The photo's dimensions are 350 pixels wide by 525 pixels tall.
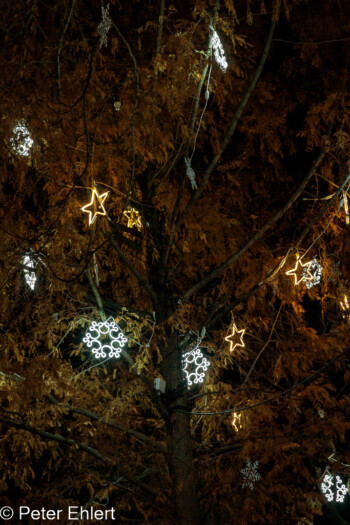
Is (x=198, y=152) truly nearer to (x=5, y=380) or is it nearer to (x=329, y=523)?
(x=5, y=380)

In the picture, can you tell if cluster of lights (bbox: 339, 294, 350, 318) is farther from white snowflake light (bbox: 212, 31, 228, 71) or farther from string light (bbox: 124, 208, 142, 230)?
white snowflake light (bbox: 212, 31, 228, 71)

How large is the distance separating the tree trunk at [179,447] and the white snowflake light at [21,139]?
9.78 feet

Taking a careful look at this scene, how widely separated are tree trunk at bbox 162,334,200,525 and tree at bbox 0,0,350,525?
23mm

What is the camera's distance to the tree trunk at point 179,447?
5.52 meters

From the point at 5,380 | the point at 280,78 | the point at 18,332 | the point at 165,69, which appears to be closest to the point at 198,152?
the point at 280,78

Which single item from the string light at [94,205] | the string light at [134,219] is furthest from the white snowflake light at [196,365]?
the string light at [94,205]

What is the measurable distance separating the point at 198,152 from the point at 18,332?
4.30 metres

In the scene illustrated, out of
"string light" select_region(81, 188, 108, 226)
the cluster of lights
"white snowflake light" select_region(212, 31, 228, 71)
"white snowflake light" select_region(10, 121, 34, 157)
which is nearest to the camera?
"string light" select_region(81, 188, 108, 226)

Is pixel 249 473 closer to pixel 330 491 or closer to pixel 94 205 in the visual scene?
pixel 94 205

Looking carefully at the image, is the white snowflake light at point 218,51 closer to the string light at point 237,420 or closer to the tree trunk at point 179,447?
the tree trunk at point 179,447

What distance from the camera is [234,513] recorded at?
5707 mm

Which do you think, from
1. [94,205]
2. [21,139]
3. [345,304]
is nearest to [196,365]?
[345,304]

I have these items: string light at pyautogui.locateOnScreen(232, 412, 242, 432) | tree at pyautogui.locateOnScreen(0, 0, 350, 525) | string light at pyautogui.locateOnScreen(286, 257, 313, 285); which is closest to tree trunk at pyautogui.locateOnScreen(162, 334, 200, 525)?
tree at pyautogui.locateOnScreen(0, 0, 350, 525)

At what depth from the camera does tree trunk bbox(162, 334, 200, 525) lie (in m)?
5.52
